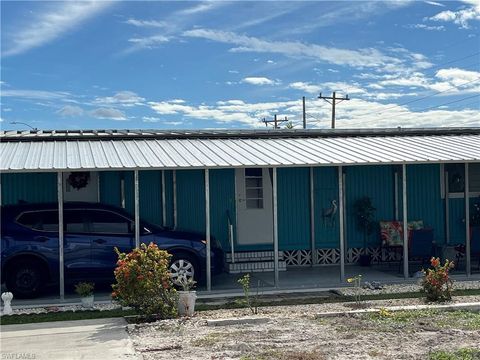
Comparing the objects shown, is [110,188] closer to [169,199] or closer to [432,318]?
[169,199]

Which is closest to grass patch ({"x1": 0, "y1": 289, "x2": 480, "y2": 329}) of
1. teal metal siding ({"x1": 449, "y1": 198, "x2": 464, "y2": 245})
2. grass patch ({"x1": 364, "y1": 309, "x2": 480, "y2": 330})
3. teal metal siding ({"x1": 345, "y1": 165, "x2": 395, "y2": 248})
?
grass patch ({"x1": 364, "y1": 309, "x2": 480, "y2": 330})

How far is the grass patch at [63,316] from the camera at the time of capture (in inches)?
351

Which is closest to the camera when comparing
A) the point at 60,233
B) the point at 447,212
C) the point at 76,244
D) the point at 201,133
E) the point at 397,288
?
the point at 60,233

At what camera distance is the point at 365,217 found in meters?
14.5

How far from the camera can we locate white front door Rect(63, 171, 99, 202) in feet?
43.3

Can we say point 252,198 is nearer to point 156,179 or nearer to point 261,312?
point 156,179

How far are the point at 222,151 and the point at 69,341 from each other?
17.9 feet

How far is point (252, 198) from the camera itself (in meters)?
14.2

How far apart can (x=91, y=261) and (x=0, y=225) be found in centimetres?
167

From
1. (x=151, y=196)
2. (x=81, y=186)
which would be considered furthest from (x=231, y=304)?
(x=81, y=186)

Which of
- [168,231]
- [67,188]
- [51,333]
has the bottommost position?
[51,333]

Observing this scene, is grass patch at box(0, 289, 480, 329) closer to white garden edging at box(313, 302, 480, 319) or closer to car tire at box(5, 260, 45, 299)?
white garden edging at box(313, 302, 480, 319)

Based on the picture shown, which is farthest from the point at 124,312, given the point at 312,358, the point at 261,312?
the point at 312,358

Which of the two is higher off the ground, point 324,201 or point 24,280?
point 324,201
